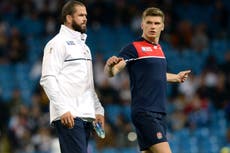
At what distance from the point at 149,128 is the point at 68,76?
101 cm

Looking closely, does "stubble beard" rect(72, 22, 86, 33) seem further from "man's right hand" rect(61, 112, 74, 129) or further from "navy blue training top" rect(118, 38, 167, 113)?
"man's right hand" rect(61, 112, 74, 129)

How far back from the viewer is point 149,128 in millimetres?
7762

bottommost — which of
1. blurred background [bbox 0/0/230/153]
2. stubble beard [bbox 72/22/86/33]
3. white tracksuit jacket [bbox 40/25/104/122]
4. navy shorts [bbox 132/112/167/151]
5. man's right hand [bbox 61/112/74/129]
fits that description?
blurred background [bbox 0/0/230/153]

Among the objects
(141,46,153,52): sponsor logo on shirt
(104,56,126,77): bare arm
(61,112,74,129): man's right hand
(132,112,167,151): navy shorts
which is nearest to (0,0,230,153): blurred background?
(132,112,167,151): navy shorts

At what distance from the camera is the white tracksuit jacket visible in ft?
23.5

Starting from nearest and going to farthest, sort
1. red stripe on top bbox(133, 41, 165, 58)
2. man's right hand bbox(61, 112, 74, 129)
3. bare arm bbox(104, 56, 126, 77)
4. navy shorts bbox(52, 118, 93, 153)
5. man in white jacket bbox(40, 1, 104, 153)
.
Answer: man's right hand bbox(61, 112, 74, 129)
man in white jacket bbox(40, 1, 104, 153)
navy shorts bbox(52, 118, 93, 153)
bare arm bbox(104, 56, 126, 77)
red stripe on top bbox(133, 41, 165, 58)

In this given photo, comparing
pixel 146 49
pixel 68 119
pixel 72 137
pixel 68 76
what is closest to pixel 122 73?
pixel 146 49

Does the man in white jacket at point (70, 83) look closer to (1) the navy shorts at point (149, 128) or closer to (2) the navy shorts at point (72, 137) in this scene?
(2) the navy shorts at point (72, 137)

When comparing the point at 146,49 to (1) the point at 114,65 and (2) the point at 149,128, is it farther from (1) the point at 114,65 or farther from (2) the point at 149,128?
(2) the point at 149,128

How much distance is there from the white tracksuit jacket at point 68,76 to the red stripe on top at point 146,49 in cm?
57

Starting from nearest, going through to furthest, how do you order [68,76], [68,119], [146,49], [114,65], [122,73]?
[68,119], [68,76], [114,65], [146,49], [122,73]

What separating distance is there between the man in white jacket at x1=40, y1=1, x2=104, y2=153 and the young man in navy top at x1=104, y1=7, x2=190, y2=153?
452 millimetres

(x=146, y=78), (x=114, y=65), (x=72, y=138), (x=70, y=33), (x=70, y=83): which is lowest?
(x=72, y=138)

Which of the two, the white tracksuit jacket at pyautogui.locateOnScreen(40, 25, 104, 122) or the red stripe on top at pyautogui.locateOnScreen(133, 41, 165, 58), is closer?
the white tracksuit jacket at pyautogui.locateOnScreen(40, 25, 104, 122)
